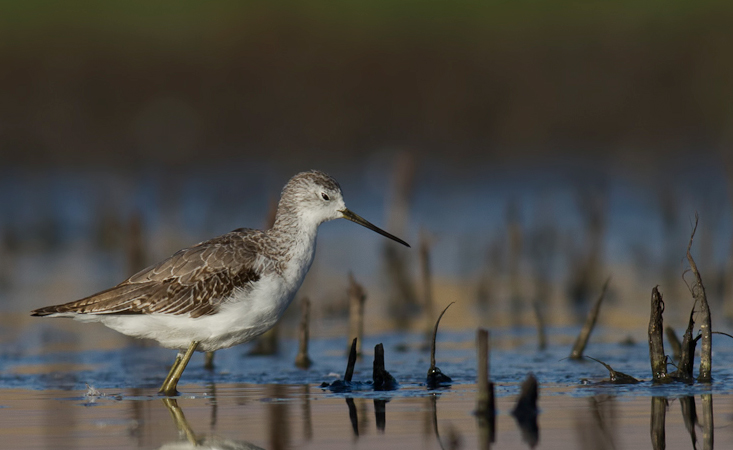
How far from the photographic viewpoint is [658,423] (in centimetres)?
755

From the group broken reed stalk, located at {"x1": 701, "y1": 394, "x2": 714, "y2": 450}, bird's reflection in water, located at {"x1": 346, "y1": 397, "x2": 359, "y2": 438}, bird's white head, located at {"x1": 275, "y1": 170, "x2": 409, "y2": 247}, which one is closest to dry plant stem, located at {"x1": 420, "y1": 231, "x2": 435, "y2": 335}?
bird's white head, located at {"x1": 275, "y1": 170, "x2": 409, "y2": 247}

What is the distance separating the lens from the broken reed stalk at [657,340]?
28.1ft

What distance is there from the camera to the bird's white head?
33.1 ft

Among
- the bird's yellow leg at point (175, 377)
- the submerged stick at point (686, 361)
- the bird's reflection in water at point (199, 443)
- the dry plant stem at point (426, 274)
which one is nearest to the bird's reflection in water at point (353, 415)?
the bird's reflection in water at point (199, 443)

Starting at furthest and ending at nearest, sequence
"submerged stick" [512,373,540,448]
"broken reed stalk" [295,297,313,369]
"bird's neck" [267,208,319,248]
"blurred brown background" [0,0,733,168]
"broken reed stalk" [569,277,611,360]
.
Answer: "blurred brown background" [0,0,733,168] → "broken reed stalk" [295,297,313,369] → "broken reed stalk" [569,277,611,360] → "bird's neck" [267,208,319,248] → "submerged stick" [512,373,540,448]

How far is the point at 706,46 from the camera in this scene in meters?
24.6

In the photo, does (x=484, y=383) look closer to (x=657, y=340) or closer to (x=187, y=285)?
(x=657, y=340)

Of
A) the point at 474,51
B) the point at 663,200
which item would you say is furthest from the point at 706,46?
the point at 663,200

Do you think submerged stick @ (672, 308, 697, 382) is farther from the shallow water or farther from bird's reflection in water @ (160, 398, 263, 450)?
bird's reflection in water @ (160, 398, 263, 450)

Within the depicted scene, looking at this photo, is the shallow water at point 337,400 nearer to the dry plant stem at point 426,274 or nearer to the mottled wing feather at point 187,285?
the dry plant stem at point 426,274

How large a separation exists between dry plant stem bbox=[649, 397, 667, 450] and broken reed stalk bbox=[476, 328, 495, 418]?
40.9 inches

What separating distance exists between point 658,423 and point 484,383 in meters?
1.14

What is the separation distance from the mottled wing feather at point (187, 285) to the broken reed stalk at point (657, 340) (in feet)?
10.2

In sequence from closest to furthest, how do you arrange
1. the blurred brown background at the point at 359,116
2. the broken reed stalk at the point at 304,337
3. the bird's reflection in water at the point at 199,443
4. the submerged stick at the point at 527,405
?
1. the bird's reflection in water at the point at 199,443
2. the submerged stick at the point at 527,405
3. the broken reed stalk at the point at 304,337
4. the blurred brown background at the point at 359,116
